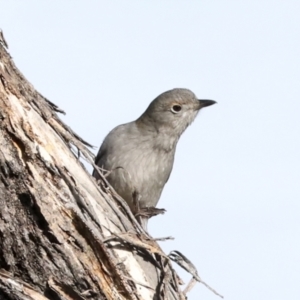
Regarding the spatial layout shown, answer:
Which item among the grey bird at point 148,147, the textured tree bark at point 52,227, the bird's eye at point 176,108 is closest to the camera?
the textured tree bark at point 52,227

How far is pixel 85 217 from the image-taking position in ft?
13.2

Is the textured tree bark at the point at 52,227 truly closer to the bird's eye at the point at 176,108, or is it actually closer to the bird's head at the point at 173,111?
the bird's head at the point at 173,111

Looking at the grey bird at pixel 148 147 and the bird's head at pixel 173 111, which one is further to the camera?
the bird's head at pixel 173 111

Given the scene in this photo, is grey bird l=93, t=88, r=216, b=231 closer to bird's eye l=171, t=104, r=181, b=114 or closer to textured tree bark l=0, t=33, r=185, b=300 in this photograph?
bird's eye l=171, t=104, r=181, b=114

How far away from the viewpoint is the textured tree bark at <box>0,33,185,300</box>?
377 centimetres

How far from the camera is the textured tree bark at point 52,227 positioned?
3771 mm

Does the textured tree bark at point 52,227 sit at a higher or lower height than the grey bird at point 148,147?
lower

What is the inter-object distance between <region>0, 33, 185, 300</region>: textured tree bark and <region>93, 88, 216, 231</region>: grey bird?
284 centimetres

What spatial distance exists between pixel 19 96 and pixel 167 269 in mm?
1364

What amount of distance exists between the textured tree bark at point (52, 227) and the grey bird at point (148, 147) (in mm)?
2841

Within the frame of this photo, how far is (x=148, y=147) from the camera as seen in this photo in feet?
26.8

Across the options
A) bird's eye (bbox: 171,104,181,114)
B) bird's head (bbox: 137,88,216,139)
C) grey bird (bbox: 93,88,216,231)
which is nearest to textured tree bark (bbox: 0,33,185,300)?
grey bird (bbox: 93,88,216,231)

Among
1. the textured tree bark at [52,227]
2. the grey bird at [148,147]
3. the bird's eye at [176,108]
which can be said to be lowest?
the textured tree bark at [52,227]

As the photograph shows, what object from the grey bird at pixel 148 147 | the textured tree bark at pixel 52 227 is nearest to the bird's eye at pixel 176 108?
the grey bird at pixel 148 147
